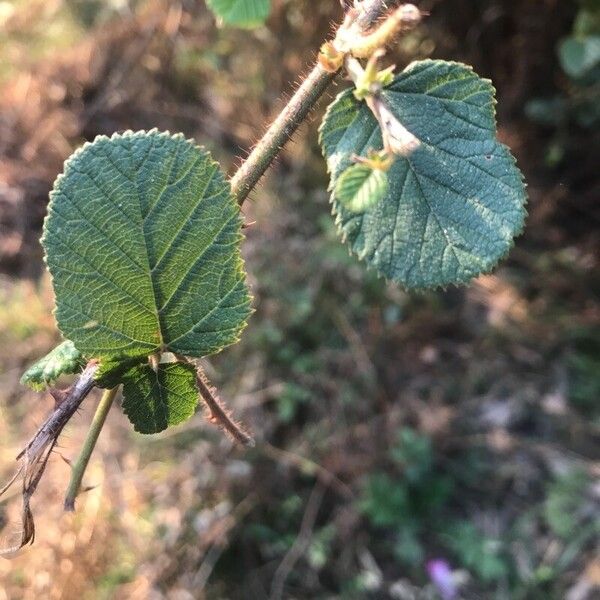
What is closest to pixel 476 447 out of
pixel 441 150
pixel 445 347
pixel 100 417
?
pixel 445 347

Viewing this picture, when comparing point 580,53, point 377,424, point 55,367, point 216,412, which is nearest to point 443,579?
point 377,424

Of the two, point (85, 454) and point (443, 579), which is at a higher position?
point (85, 454)

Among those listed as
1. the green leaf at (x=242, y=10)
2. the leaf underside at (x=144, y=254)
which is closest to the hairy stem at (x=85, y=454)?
the leaf underside at (x=144, y=254)

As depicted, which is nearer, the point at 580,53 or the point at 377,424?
the point at 580,53

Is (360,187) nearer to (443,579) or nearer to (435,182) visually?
(435,182)

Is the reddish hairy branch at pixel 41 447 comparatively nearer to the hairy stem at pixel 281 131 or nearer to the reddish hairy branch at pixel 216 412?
the reddish hairy branch at pixel 216 412

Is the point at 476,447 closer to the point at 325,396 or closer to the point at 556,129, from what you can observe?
the point at 325,396

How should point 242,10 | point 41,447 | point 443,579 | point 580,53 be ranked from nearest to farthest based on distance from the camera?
1. point 41,447
2. point 242,10
3. point 580,53
4. point 443,579

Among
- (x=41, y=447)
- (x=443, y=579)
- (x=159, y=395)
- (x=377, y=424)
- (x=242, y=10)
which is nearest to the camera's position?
(x=41, y=447)
